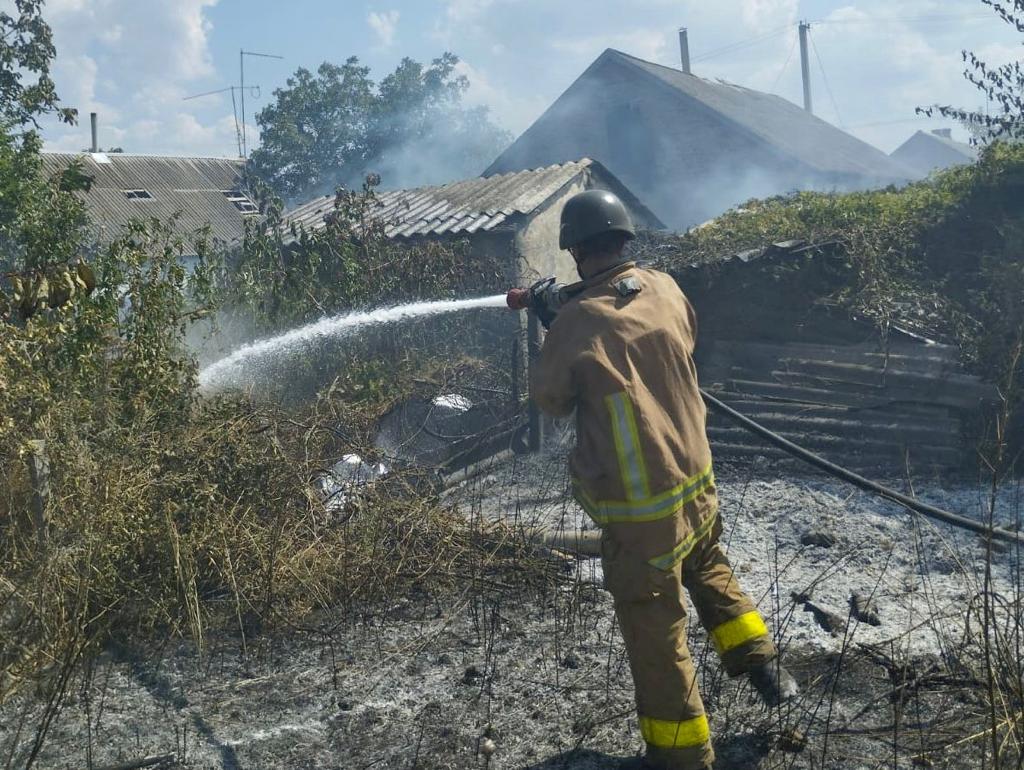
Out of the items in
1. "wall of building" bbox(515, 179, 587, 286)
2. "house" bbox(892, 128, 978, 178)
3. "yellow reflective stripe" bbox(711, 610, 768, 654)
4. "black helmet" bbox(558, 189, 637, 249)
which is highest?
"house" bbox(892, 128, 978, 178)

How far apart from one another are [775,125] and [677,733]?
27505 millimetres

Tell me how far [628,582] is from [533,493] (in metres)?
3.69

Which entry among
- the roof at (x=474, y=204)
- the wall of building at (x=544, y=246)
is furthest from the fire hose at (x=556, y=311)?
the roof at (x=474, y=204)

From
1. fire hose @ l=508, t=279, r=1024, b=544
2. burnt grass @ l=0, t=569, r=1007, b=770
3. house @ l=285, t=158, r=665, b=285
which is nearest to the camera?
burnt grass @ l=0, t=569, r=1007, b=770

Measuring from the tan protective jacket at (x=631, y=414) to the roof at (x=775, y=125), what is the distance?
20.7 m

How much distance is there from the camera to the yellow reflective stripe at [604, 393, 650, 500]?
2.91m

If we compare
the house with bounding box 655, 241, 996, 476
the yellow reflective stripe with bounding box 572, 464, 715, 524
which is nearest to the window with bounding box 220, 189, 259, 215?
the house with bounding box 655, 241, 996, 476

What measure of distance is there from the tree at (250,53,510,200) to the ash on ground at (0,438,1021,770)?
33.0m

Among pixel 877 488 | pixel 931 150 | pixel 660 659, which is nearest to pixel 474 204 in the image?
pixel 877 488

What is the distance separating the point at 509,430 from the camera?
7.34 m

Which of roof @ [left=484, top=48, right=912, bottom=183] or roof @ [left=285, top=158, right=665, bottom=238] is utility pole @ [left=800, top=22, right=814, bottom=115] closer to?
roof @ [left=484, top=48, right=912, bottom=183]

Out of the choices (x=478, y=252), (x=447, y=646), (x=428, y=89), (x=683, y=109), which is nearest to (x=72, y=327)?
(x=447, y=646)

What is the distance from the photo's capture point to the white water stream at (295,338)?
23.9 feet

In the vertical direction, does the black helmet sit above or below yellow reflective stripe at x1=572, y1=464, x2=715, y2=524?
above
